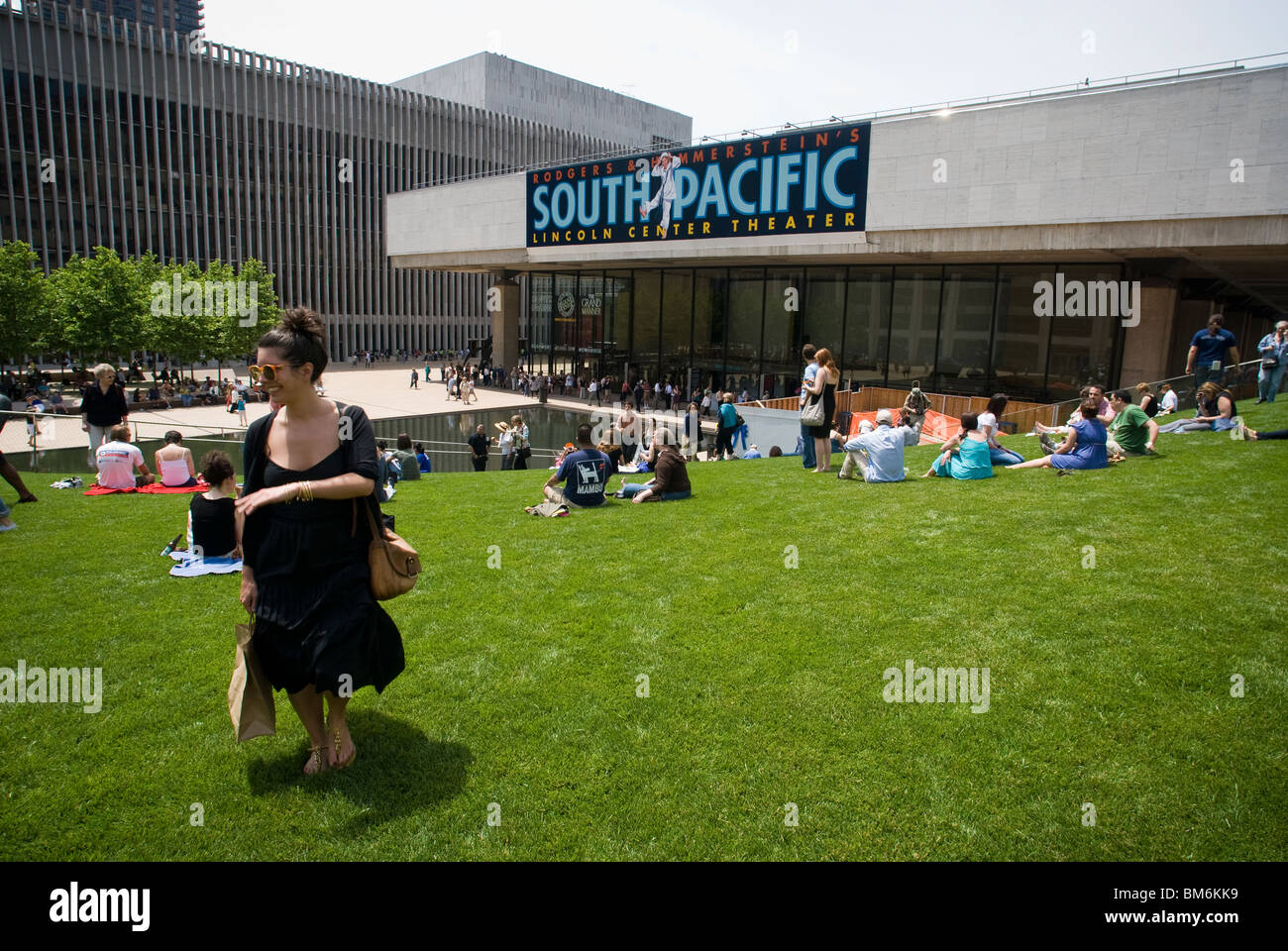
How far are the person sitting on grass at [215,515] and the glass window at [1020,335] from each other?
26497 mm

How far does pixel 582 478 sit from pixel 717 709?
573 cm

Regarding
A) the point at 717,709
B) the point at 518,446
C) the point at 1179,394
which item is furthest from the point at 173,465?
the point at 1179,394

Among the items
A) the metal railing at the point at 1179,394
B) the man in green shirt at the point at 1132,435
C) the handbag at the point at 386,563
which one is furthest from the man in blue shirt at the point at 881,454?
the handbag at the point at 386,563

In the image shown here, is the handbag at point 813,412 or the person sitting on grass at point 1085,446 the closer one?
the person sitting on grass at point 1085,446

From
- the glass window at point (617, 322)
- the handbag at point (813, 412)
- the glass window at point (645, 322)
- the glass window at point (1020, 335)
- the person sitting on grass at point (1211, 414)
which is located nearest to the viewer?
the handbag at point (813, 412)

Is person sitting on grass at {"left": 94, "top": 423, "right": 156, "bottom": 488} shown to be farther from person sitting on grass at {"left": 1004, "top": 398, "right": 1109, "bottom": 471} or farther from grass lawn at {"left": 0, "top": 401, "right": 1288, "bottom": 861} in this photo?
person sitting on grass at {"left": 1004, "top": 398, "right": 1109, "bottom": 471}

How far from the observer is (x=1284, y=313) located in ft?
153

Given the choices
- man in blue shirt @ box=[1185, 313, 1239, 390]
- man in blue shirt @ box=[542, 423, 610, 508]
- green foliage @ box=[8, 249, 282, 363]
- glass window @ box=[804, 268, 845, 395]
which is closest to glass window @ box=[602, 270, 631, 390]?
glass window @ box=[804, 268, 845, 395]

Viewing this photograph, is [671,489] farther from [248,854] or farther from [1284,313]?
[1284,313]

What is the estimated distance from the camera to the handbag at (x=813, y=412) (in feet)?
40.2

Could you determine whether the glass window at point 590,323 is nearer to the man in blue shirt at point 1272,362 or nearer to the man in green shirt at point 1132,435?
the man in blue shirt at point 1272,362

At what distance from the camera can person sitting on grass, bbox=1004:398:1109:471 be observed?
37.2 feet

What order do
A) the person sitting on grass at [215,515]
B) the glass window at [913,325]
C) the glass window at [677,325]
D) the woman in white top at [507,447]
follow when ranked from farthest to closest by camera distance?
the glass window at [677,325]
the glass window at [913,325]
the woman in white top at [507,447]
the person sitting on grass at [215,515]

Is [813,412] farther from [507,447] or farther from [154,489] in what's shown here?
[154,489]
